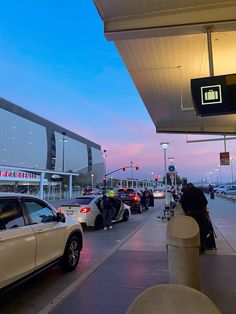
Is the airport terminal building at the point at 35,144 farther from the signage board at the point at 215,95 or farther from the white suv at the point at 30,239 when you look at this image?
the signage board at the point at 215,95

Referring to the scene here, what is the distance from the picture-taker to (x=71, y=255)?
302 inches

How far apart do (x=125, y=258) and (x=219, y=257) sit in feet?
7.49

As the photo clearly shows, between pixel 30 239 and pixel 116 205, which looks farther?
pixel 116 205

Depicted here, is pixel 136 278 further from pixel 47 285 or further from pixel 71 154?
pixel 71 154

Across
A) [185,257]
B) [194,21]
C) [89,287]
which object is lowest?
[89,287]

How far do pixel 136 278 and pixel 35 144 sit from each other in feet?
337

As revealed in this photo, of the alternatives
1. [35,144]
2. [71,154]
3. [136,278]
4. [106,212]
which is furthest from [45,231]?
[71,154]

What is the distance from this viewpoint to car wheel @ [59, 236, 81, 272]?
24.3ft

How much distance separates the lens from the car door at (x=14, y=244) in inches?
199

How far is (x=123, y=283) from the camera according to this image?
6453mm

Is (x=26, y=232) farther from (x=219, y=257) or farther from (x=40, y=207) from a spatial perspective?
(x=219, y=257)

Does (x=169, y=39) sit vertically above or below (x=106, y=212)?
above

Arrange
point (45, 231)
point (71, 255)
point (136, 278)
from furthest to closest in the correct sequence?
point (71, 255) < point (136, 278) < point (45, 231)

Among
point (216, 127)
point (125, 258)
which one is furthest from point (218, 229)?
point (216, 127)
